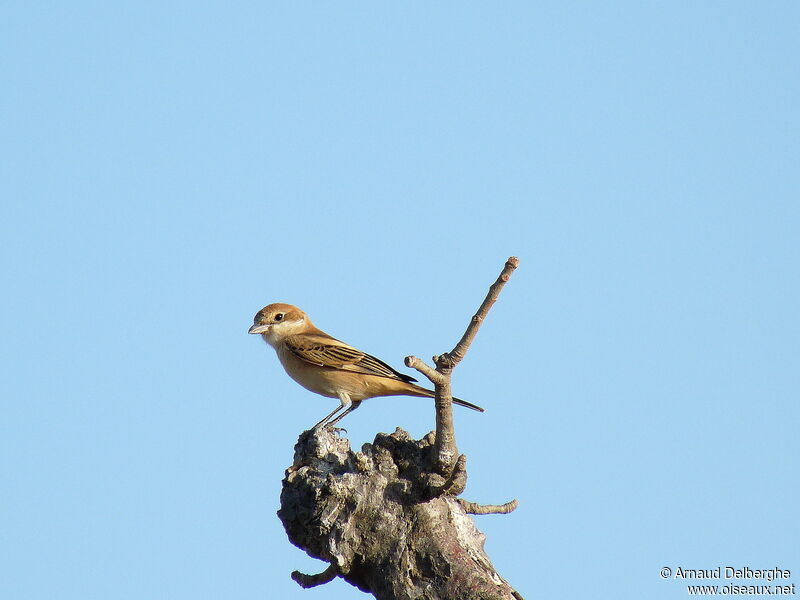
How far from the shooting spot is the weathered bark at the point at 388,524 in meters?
7.18

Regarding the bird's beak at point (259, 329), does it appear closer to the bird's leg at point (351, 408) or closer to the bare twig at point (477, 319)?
the bird's leg at point (351, 408)

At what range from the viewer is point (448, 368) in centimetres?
644

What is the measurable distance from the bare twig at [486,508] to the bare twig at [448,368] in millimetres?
713

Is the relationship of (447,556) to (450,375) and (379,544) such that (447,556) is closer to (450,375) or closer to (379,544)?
(379,544)

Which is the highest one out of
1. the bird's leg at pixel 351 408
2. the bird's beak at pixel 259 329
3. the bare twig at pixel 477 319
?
the bird's beak at pixel 259 329

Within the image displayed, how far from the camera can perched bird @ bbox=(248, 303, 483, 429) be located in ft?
38.6

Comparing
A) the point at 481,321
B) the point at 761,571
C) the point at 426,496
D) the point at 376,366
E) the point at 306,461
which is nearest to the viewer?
the point at 481,321

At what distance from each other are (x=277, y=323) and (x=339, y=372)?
156 cm

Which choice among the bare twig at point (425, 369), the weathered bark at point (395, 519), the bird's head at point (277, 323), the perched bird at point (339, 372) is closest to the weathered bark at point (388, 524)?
the weathered bark at point (395, 519)

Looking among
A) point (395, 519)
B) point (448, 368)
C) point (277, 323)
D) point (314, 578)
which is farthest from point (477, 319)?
point (277, 323)

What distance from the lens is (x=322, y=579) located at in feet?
25.2

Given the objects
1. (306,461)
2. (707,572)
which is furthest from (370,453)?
(707,572)

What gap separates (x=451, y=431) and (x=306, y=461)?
5.24 ft

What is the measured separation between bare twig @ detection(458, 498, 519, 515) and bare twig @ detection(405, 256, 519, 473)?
713mm
